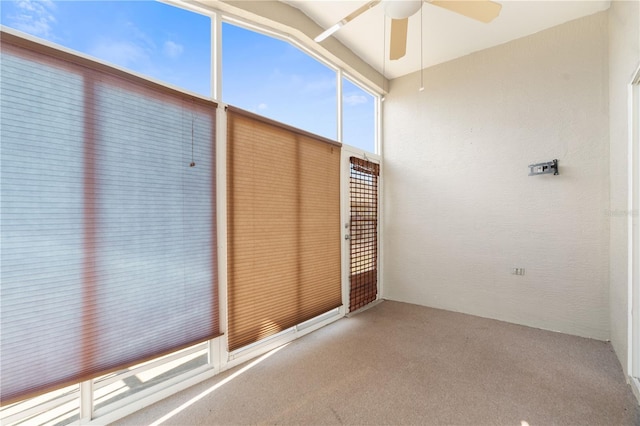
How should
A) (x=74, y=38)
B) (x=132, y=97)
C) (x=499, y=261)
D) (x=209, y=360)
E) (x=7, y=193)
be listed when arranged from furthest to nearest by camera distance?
(x=499, y=261) < (x=209, y=360) < (x=132, y=97) < (x=74, y=38) < (x=7, y=193)

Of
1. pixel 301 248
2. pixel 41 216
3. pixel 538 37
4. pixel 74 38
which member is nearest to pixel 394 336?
pixel 301 248

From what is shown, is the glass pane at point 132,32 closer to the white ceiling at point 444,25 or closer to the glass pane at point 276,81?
the glass pane at point 276,81

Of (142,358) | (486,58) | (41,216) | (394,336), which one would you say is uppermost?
(486,58)

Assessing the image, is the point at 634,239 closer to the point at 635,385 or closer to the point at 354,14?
the point at 635,385

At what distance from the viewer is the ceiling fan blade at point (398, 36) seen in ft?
7.55

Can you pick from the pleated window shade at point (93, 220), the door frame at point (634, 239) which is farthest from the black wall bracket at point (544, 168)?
the pleated window shade at point (93, 220)

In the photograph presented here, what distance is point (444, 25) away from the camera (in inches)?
121

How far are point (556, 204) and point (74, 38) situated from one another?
14.7ft

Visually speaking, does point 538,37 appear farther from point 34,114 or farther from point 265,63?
point 34,114

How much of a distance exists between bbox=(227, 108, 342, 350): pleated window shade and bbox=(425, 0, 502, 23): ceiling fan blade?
1646mm

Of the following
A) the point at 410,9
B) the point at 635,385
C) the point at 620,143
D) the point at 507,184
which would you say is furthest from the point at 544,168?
the point at 410,9

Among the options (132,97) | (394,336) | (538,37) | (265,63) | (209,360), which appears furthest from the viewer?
(538,37)

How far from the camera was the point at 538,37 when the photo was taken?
3.21 meters

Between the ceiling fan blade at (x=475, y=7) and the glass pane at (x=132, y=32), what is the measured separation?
1.92m
